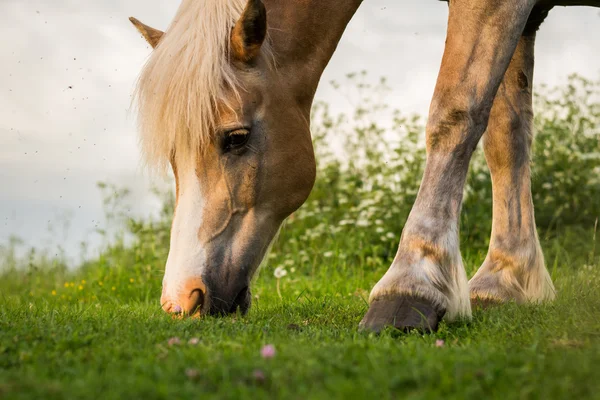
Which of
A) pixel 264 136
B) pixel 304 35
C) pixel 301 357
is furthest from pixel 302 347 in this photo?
pixel 304 35

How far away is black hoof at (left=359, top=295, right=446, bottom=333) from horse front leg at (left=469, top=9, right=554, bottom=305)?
1007 millimetres

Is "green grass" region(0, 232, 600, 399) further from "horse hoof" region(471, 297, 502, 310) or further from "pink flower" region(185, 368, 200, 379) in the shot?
"horse hoof" region(471, 297, 502, 310)

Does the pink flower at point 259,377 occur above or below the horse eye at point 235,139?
below

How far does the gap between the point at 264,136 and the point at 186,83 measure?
1.54 ft

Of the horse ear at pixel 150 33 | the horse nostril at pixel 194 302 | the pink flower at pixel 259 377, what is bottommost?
the horse nostril at pixel 194 302

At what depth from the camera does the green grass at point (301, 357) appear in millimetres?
1443

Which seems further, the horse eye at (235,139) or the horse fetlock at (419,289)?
the horse eye at (235,139)

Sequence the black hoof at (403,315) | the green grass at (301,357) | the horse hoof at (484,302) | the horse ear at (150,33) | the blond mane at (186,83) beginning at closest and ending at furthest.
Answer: the green grass at (301,357), the black hoof at (403,315), the blond mane at (186,83), the horse hoof at (484,302), the horse ear at (150,33)

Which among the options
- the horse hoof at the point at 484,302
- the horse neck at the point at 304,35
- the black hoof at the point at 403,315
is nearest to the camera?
the black hoof at the point at 403,315

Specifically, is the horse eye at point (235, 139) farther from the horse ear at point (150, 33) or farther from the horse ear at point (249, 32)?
the horse ear at point (150, 33)

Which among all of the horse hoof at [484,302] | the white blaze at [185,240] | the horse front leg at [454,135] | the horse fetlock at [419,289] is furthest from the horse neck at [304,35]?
the horse hoof at [484,302]

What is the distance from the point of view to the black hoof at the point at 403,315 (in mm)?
2568

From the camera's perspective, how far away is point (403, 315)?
8.58ft

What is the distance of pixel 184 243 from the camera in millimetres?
2916
